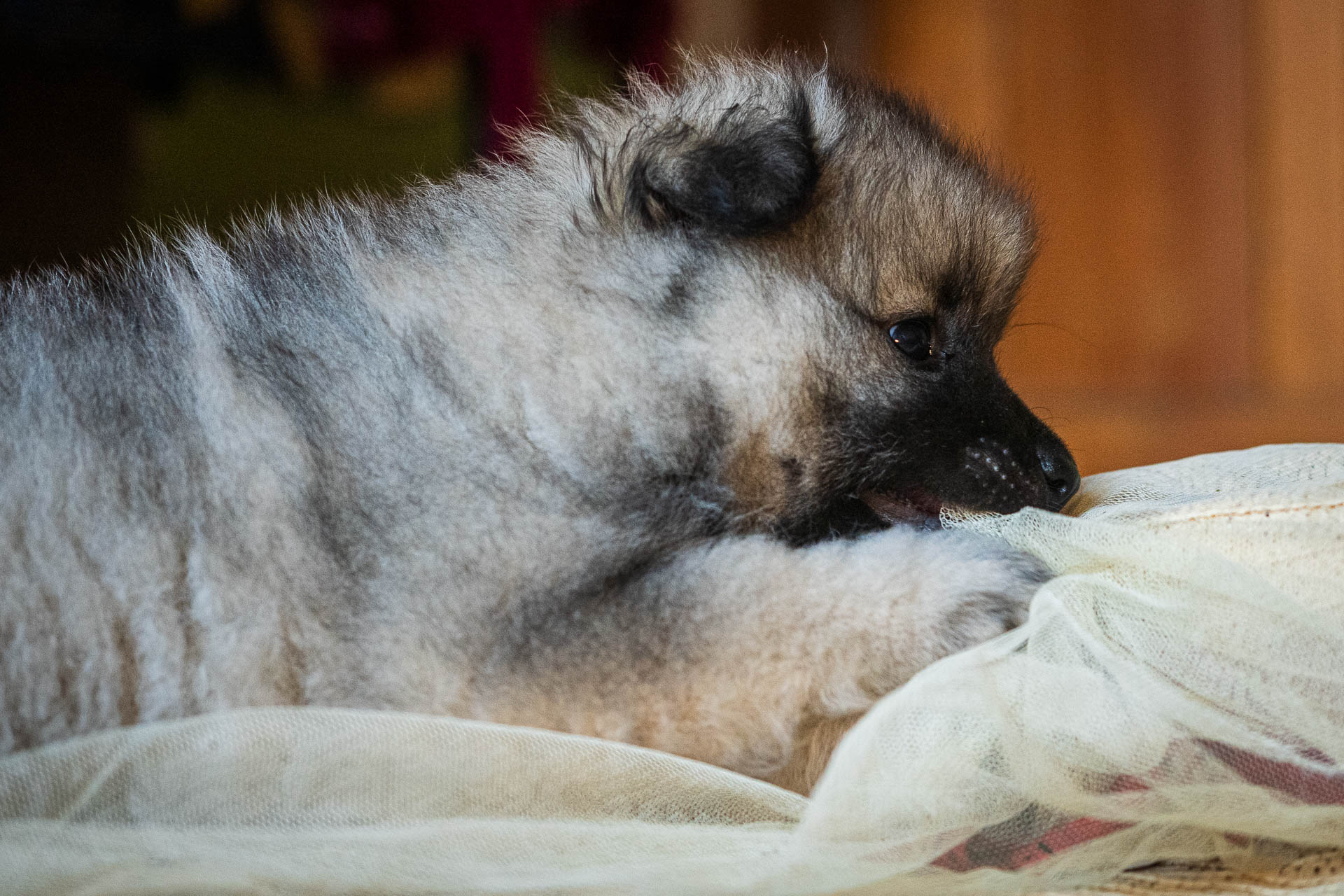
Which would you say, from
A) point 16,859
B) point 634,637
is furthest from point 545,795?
point 16,859

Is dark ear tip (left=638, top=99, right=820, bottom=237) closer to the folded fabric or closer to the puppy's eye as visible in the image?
the puppy's eye

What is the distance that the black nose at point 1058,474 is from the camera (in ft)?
4.24

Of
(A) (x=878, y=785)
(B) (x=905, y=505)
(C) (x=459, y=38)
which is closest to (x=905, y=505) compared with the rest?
(B) (x=905, y=505)

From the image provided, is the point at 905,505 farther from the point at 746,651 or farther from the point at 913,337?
the point at 746,651

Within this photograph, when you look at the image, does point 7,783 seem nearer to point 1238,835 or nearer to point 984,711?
point 984,711

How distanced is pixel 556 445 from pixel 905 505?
44cm

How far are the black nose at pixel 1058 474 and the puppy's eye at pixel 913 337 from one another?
0.61 feet

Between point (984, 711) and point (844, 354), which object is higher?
point (844, 354)

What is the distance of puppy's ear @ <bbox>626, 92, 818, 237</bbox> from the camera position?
3.93 feet

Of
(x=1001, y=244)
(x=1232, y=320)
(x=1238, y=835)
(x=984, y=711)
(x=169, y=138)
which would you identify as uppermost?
(x=169, y=138)

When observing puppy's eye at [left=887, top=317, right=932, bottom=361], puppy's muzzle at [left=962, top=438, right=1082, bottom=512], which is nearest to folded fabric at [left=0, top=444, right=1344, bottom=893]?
puppy's muzzle at [left=962, top=438, right=1082, bottom=512]

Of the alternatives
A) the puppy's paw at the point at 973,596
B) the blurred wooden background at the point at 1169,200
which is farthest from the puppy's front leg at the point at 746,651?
the blurred wooden background at the point at 1169,200

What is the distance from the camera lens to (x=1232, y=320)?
3.68 m

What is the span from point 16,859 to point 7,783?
0.09m
